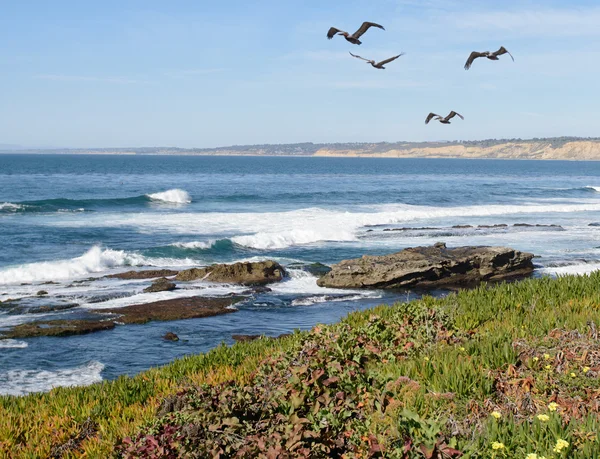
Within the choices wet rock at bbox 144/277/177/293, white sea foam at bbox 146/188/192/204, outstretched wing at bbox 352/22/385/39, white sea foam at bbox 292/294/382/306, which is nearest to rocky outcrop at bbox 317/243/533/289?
white sea foam at bbox 292/294/382/306

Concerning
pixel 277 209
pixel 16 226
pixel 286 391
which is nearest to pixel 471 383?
pixel 286 391

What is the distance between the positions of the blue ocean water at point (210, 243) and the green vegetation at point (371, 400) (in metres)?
Result: 6.70

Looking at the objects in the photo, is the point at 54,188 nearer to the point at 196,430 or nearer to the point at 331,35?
the point at 331,35

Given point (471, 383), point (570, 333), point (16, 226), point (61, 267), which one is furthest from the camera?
point (16, 226)

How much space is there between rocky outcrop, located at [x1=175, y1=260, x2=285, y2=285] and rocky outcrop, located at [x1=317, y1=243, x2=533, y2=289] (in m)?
2.19

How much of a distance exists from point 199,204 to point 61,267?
114ft

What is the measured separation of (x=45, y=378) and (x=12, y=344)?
324cm

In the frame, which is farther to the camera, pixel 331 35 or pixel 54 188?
pixel 54 188

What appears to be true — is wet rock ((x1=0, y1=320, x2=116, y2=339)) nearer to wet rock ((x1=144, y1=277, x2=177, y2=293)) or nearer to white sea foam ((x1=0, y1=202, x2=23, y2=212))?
wet rock ((x1=144, y1=277, x2=177, y2=293))

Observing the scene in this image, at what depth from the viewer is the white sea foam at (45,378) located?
13508mm

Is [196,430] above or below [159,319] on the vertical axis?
above

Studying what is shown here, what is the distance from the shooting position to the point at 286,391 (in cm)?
632

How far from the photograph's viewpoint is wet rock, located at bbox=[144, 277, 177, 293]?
2375 centimetres

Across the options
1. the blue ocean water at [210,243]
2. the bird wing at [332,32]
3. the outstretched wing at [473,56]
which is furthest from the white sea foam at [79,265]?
the outstretched wing at [473,56]
